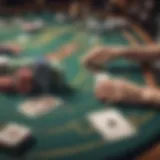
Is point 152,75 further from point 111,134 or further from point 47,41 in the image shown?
point 47,41

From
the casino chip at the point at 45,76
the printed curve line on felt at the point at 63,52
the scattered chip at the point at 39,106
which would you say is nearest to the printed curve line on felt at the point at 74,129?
the scattered chip at the point at 39,106

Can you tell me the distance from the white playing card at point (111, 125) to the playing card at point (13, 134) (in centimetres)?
23

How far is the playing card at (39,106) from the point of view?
1.25m

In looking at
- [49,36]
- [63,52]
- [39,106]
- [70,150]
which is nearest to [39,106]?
[39,106]

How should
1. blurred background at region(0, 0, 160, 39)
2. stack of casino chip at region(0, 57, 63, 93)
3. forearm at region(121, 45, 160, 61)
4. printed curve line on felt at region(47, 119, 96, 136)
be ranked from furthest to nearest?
blurred background at region(0, 0, 160, 39) < forearm at region(121, 45, 160, 61) < stack of casino chip at region(0, 57, 63, 93) < printed curve line on felt at region(47, 119, 96, 136)

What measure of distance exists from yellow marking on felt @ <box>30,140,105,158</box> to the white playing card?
0.16ft

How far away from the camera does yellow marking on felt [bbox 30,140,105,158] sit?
3.45ft

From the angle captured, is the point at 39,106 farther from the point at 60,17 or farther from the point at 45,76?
the point at 60,17

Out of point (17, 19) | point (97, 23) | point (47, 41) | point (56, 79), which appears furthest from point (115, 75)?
point (17, 19)

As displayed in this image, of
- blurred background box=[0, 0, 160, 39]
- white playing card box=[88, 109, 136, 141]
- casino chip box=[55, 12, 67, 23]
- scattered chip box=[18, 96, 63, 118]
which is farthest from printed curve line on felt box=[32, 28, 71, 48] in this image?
white playing card box=[88, 109, 136, 141]

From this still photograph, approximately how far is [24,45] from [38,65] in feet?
1.72

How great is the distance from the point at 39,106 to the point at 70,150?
254mm

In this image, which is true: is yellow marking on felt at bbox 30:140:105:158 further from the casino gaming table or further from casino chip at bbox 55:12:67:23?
casino chip at bbox 55:12:67:23

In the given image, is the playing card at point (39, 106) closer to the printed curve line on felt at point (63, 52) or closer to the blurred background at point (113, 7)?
the printed curve line on felt at point (63, 52)
